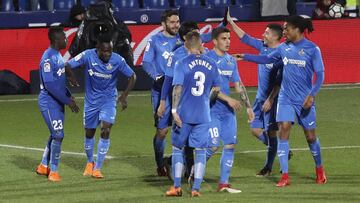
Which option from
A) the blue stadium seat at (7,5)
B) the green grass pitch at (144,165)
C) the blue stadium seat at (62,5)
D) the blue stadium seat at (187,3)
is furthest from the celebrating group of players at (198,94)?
the blue stadium seat at (187,3)

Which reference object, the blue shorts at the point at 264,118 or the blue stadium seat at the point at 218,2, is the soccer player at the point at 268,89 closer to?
the blue shorts at the point at 264,118

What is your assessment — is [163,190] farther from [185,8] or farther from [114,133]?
[185,8]

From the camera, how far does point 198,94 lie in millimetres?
13469

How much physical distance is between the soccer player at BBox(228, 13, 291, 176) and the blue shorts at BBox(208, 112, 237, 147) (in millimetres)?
1520

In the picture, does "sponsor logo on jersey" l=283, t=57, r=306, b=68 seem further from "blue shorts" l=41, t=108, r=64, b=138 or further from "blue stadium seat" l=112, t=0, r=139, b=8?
"blue stadium seat" l=112, t=0, r=139, b=8

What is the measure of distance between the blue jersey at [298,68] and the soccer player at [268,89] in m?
0.68

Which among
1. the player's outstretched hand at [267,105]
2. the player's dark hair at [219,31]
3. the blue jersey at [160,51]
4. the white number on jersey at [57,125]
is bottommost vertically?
the white number on jersey at [57,125]

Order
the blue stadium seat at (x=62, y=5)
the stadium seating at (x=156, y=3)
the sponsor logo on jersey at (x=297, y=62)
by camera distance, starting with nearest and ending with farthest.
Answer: the sponsor logo on jersey at (x=297, y=62), the blue stadium seat at (x=62, y=5), the stadium seating at (x=156, y=3)

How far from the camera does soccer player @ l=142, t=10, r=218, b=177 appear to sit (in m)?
15.7

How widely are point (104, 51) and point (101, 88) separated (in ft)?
1.77

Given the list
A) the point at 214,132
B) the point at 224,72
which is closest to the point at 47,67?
the point at 224,72

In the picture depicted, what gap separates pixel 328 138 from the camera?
1964cm

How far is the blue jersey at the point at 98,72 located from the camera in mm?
15477

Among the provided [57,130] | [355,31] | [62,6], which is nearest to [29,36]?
[62,6]
